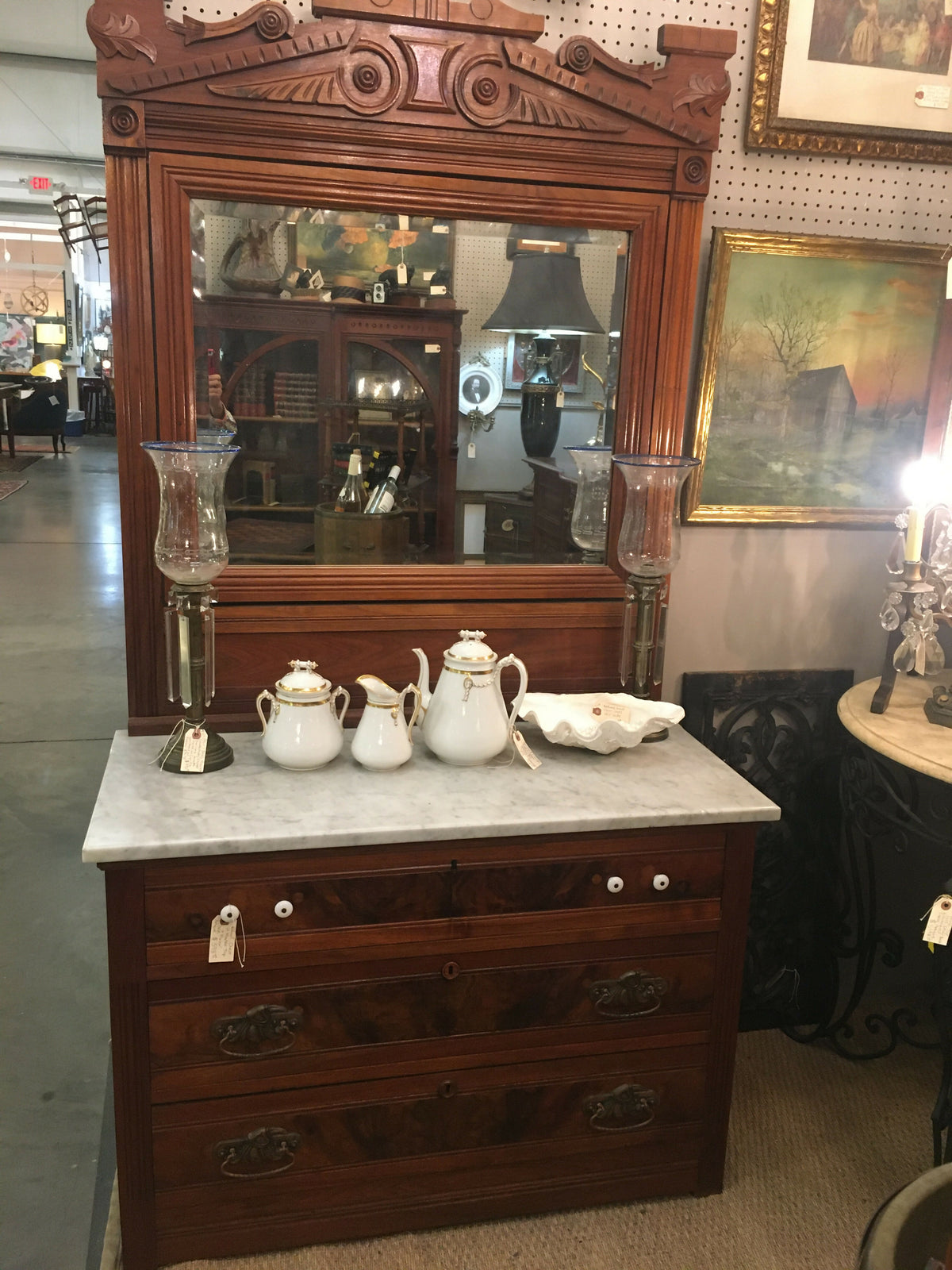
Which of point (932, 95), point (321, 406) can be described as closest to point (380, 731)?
point (321, 406)

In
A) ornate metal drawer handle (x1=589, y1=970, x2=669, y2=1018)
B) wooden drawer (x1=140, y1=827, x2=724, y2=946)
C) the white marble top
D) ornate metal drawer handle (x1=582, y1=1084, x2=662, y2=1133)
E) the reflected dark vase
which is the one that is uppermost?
the reflected dark vase

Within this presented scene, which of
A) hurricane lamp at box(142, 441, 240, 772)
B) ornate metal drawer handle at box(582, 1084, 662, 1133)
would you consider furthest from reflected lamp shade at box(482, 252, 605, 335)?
ornate metal drawer handle at box(582, 1084, 662, 1133)

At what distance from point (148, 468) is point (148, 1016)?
994mm

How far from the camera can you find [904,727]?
2.01 m

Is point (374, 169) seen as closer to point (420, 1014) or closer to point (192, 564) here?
point (192, 564)

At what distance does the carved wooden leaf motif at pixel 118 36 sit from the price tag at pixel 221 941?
150cm

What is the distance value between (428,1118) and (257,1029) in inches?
15.0

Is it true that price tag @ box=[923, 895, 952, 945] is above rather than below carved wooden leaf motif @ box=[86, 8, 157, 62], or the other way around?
below

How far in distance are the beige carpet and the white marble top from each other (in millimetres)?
846

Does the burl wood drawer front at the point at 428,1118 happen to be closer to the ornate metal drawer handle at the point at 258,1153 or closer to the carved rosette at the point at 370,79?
the ornate metal drawer handle at the point at 258,1153

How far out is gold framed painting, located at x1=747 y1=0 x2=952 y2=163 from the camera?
82.6 inches

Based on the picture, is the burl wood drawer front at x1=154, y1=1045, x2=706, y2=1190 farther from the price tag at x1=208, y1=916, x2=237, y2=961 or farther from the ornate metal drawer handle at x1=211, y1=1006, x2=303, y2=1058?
the price tag at x1=208, y1=916, x2=237, y2=961

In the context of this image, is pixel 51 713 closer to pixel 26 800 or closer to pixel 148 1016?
pixel 26 800

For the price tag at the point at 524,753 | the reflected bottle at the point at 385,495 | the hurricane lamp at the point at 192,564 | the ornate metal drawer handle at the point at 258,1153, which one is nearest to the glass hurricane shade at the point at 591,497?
the reflected bottle at the point at 385,495
